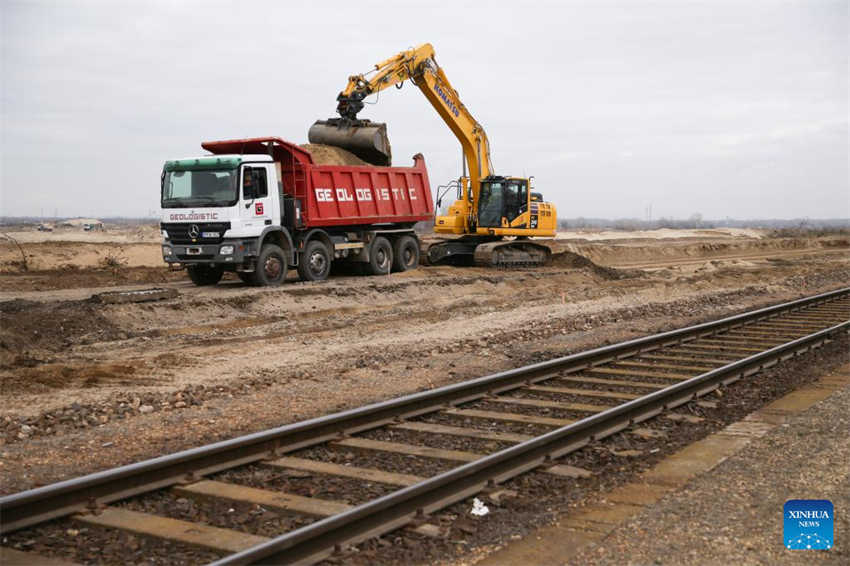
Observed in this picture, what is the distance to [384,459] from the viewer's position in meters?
7.12

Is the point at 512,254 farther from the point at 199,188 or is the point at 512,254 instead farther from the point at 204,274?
the point at 199,188

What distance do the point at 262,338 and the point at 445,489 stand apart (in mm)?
9194

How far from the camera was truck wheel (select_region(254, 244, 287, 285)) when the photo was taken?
20.7 m

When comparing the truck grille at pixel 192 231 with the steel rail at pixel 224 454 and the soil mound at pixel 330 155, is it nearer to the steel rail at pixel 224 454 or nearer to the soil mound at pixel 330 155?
the soil mound at pixel 330 155

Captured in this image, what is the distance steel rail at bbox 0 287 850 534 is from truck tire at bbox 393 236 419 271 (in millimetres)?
15642

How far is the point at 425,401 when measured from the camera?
8.71 metres

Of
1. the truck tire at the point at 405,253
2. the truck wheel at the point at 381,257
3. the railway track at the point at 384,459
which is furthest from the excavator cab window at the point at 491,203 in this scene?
the railway track at the point at 384,459

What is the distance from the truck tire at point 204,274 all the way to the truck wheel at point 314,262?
2092 millimetres

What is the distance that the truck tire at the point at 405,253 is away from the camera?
26.3 metres

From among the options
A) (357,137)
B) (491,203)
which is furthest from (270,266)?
(491,203)

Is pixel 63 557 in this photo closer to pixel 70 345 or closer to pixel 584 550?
pixel 584 550

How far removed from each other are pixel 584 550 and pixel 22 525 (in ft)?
11.7

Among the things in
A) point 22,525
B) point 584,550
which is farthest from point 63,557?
point 584,550

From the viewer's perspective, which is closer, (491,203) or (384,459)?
(384,459)
